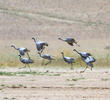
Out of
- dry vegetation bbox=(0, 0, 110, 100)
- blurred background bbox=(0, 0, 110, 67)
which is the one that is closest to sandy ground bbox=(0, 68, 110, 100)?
dry vegetation bbox=(0, 0, 110, 100)

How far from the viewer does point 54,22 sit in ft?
182

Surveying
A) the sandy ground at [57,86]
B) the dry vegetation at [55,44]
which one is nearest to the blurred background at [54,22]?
the dry vegetation at [55,44]

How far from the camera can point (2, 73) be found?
78.2 ft

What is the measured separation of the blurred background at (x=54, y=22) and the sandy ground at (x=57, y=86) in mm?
Answer: 19183

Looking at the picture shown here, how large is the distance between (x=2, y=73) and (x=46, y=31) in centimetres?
2880

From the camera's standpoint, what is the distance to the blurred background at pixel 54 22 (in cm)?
4809

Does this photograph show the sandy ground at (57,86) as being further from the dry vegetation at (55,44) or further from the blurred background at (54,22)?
the blurred background at (54,22)

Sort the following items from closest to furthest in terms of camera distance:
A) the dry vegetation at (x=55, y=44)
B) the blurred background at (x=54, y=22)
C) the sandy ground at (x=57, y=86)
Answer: the sandy ground at (x=57, y=86)
the dry vegetation at (x=55, y=44)
the blurred background at (x=54, y=22)

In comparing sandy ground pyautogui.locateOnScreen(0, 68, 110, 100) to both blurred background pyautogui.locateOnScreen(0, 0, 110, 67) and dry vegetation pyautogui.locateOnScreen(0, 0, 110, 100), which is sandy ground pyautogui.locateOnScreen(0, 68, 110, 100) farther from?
blurred background pyautogui.locateOnScreen(0, 0, 110, 67)

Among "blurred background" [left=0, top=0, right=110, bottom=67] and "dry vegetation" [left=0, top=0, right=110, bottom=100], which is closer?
"dry vegetation" [left=0, top=0, right=110, bottom=100]

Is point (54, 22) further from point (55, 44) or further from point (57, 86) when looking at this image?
point (57, 86)

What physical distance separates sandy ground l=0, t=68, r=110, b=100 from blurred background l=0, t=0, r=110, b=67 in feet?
62.9

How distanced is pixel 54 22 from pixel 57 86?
36.4m

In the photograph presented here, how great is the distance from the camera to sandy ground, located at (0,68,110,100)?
54.9 ft
